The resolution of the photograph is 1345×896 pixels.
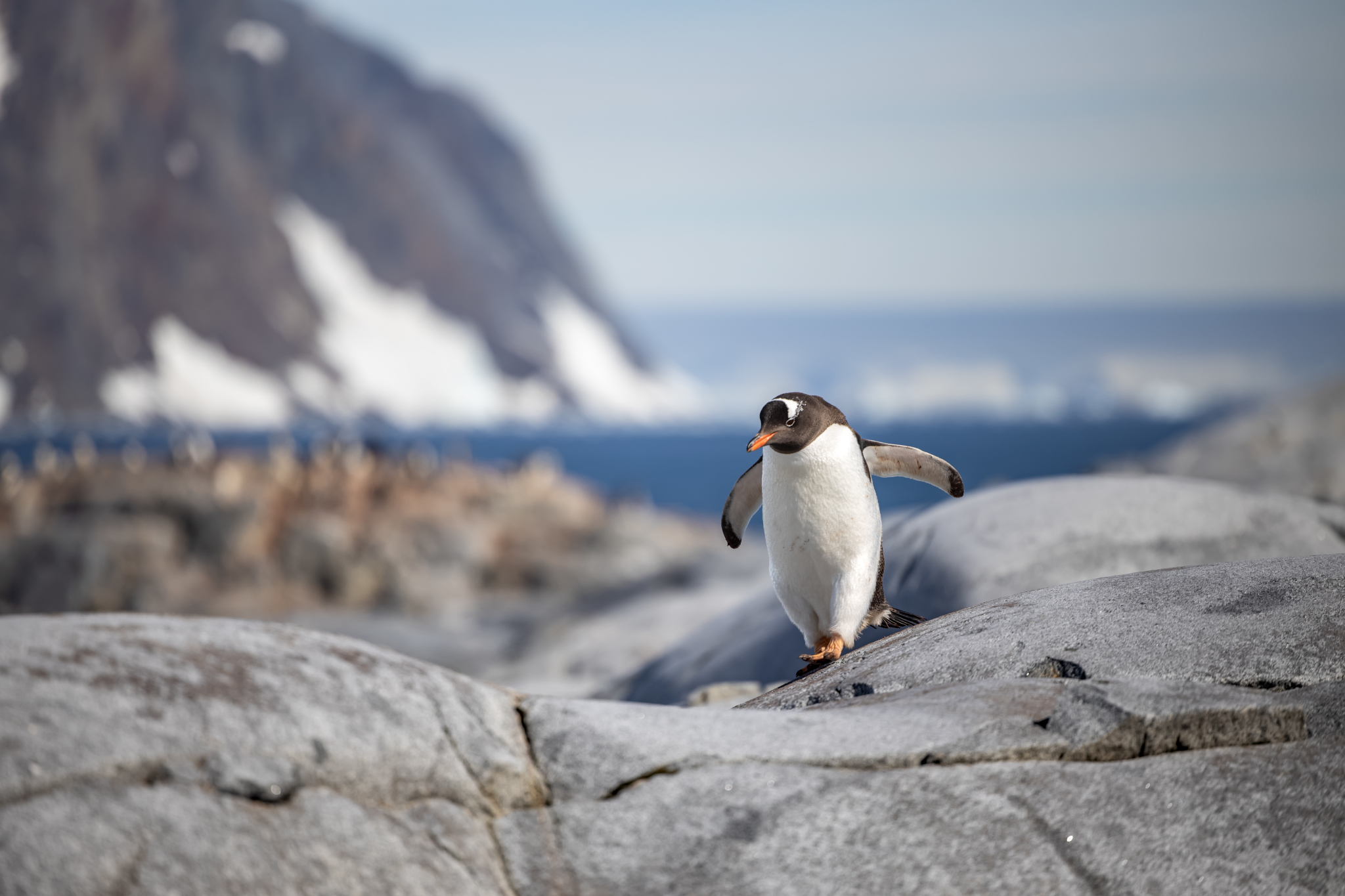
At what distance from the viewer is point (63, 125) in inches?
3167

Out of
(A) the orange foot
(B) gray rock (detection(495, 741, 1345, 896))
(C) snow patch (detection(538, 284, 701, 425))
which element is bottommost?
(B) gray rock (detection(495, 741, 1345, 896))

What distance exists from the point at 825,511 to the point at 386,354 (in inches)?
5006

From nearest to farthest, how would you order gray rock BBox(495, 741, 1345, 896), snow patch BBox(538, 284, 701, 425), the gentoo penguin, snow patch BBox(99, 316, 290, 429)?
1. gray rock BBox(495, 741, 1345, 896)
2. the gentoo penguin
3. snow patch BBox(99, 316, 290, 429)
4. snow patch BBox(538, 284, 701, 425)

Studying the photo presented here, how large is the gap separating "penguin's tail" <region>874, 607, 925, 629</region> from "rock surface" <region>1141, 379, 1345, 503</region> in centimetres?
528

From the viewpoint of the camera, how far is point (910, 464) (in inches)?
181

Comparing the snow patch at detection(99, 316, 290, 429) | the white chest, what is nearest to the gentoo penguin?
the white chest

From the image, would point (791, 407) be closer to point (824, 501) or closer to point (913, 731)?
point (824, 501)

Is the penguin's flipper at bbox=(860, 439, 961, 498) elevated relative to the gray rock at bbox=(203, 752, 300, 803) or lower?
elevated

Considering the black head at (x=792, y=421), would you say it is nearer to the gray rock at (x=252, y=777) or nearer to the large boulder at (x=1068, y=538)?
the large boulder at (x=1068, y=538)

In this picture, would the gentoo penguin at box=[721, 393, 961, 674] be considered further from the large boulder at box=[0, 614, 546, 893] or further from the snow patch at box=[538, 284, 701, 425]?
the snow patch at box=[538, 284, 701, 425]

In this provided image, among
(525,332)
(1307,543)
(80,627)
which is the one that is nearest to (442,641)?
(1307,543)

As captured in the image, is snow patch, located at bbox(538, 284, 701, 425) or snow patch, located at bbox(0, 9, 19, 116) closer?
snow patch, located at bbox(0, 9, 19, 116)

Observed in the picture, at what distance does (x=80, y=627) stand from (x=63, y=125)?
91.5 m

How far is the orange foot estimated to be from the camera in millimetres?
4199
